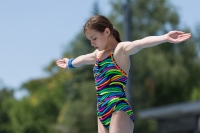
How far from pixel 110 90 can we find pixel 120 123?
32cm

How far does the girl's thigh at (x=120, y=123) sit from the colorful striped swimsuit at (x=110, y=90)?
0.15 ft

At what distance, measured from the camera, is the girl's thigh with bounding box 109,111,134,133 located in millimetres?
5137

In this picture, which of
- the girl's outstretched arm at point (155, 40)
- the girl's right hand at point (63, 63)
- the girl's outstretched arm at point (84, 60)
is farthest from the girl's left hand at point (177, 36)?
the girl's right hand at point (63, 63)

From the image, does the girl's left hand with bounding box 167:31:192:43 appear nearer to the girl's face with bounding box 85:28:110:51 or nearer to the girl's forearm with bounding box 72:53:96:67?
the girl's face with bounding box 85:28:110:51

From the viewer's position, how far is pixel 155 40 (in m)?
4.88

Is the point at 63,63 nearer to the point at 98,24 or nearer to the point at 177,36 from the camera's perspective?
the point at 98,24

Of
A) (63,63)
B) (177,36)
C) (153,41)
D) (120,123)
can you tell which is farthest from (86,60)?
(177,36)

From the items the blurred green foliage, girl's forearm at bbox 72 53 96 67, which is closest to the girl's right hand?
girl's forearm at bbox 72 53 96 67

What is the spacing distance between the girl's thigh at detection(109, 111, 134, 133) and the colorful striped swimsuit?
5cm

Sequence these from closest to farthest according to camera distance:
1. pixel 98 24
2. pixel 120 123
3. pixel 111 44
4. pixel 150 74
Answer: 1. pixel 120 123
2. pixel 98 24
3. pixel 111 44
4. pixel 150 74

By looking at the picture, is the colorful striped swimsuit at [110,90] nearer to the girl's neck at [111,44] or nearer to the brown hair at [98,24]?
the girl's neck at [111,44]

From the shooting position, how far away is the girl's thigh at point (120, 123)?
5.14 meters

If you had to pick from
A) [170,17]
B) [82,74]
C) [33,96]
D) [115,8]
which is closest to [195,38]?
[170,17]

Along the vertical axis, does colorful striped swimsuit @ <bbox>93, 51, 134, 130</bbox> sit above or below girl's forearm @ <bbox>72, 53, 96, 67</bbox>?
below
